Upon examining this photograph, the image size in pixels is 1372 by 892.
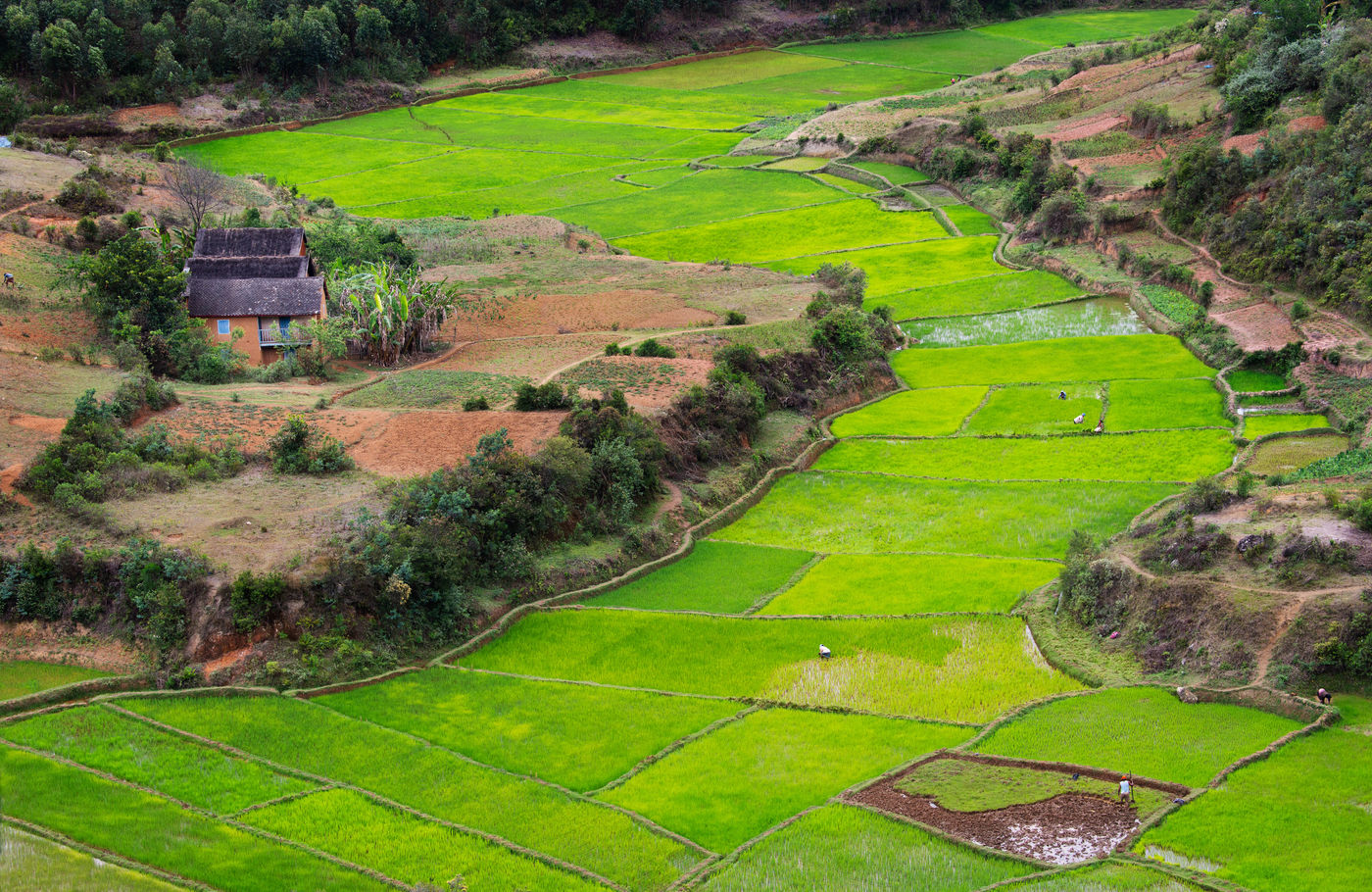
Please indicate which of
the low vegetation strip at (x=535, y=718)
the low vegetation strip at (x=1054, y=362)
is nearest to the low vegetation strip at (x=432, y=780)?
the low vegetation strip at (x=535, y=718)

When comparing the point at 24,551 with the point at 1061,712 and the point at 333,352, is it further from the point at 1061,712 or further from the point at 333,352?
the point at 1061,712

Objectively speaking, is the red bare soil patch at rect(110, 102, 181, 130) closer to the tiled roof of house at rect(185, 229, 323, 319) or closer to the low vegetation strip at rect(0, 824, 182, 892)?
the tiled roof of house at rect(185, 229, 323, 319)

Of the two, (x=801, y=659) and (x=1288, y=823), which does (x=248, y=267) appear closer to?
(x=801, y=659)

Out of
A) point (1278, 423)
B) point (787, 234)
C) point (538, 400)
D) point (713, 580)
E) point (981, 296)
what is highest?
point (787, 234)

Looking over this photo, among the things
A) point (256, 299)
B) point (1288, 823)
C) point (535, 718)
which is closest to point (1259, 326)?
point (1288, 823)

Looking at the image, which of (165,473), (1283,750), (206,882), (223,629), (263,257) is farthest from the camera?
(263,257)

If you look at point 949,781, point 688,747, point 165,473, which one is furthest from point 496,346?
point 949,781
